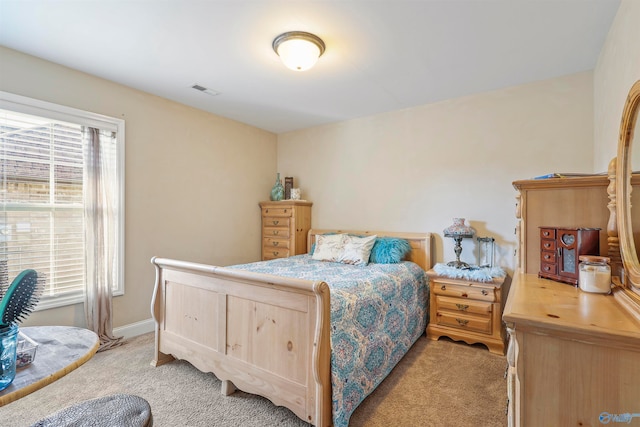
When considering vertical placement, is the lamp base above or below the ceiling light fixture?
below

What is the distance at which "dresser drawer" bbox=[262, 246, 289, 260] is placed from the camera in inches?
164

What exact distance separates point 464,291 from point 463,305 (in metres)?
0.13

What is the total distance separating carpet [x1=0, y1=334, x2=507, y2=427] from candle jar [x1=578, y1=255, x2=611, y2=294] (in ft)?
3.30

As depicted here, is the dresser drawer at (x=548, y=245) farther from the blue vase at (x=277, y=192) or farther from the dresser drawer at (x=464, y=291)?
the blue vase at (x=277, y=192)

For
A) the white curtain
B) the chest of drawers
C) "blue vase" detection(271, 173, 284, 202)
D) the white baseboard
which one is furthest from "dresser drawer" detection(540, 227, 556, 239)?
the white baseboard

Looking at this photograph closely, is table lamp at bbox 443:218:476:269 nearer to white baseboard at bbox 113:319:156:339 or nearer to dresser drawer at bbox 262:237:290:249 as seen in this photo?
dresser drawer at bbox 262:237:290:249

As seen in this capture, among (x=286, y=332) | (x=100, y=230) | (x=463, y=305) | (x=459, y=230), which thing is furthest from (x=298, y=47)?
(x=463, y=305)

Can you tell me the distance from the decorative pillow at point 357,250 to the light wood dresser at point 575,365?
7.00ft

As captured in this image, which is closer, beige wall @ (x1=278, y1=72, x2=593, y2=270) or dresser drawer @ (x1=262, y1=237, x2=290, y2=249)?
beige wall @ (x1=278, y1=72, x2=593, y2=270)

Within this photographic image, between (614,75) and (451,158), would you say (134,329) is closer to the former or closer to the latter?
(451,158)

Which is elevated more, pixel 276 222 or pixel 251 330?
pixel 276 222

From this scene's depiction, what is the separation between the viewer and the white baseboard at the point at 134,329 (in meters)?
2.88

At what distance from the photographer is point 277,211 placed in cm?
422

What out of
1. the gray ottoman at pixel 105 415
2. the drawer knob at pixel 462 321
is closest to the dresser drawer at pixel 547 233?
the drawer knob at pixel 462 321
